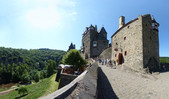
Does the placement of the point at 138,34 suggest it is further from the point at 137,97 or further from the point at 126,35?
the point at 137,97

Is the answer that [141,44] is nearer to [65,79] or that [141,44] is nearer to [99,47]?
[65,79]

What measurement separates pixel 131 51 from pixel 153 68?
18.0 ft

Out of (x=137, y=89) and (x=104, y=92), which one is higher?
(x=104, y=92)

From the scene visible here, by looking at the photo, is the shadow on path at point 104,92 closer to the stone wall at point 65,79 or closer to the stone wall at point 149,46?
the stone wall at point 65,79

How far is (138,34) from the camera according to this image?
1712 centimetres

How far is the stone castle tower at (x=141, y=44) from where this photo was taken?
1639cm

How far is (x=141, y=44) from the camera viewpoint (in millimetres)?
16328

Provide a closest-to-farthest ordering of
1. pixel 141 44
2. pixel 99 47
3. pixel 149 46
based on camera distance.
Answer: pixel 141 44 → pixel 149 46 → pixel 99 47

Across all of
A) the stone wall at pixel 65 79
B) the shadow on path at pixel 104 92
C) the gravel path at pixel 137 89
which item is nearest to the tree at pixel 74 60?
the stone wall at pixel 65 79

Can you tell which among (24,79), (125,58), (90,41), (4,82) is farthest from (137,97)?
(4,82)

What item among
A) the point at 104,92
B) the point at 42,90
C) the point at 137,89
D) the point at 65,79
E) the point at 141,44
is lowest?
the point at 42,90

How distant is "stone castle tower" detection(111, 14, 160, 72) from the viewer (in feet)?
53.8

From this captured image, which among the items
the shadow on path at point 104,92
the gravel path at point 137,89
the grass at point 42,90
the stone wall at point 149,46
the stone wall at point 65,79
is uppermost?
the stone wall at point 149,46

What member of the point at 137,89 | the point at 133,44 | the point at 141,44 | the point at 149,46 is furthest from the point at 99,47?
the point at 137,89
